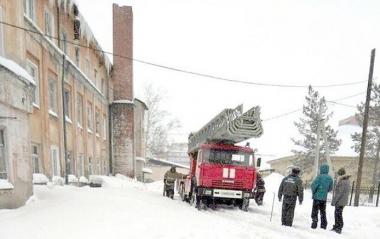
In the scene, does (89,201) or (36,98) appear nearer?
(89,201)

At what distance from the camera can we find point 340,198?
904cm

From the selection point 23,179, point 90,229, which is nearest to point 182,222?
point 90,229

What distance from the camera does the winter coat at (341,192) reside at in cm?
900

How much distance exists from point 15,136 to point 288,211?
6825 millimetres

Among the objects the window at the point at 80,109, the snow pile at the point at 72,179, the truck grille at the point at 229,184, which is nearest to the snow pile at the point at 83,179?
the snow pile at the point at 72,179

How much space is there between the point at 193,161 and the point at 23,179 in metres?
7.97

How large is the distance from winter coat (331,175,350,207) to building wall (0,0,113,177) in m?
8.71

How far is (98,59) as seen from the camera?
26.7m

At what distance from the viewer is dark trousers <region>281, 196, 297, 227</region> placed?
9.32 meters

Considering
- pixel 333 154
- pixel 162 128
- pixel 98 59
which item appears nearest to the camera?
pixel 98 59

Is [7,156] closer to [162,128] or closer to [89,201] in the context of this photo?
[89,201]

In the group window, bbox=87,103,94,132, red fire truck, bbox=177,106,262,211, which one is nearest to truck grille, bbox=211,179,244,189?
red fire truck, bbox=177,106,262,211

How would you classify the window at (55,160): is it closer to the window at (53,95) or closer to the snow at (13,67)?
the window at (53,95)

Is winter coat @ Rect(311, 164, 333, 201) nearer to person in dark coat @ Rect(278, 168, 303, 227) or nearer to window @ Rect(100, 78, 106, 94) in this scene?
person in dark coat @ Rect(278, 168, 303, 227)
